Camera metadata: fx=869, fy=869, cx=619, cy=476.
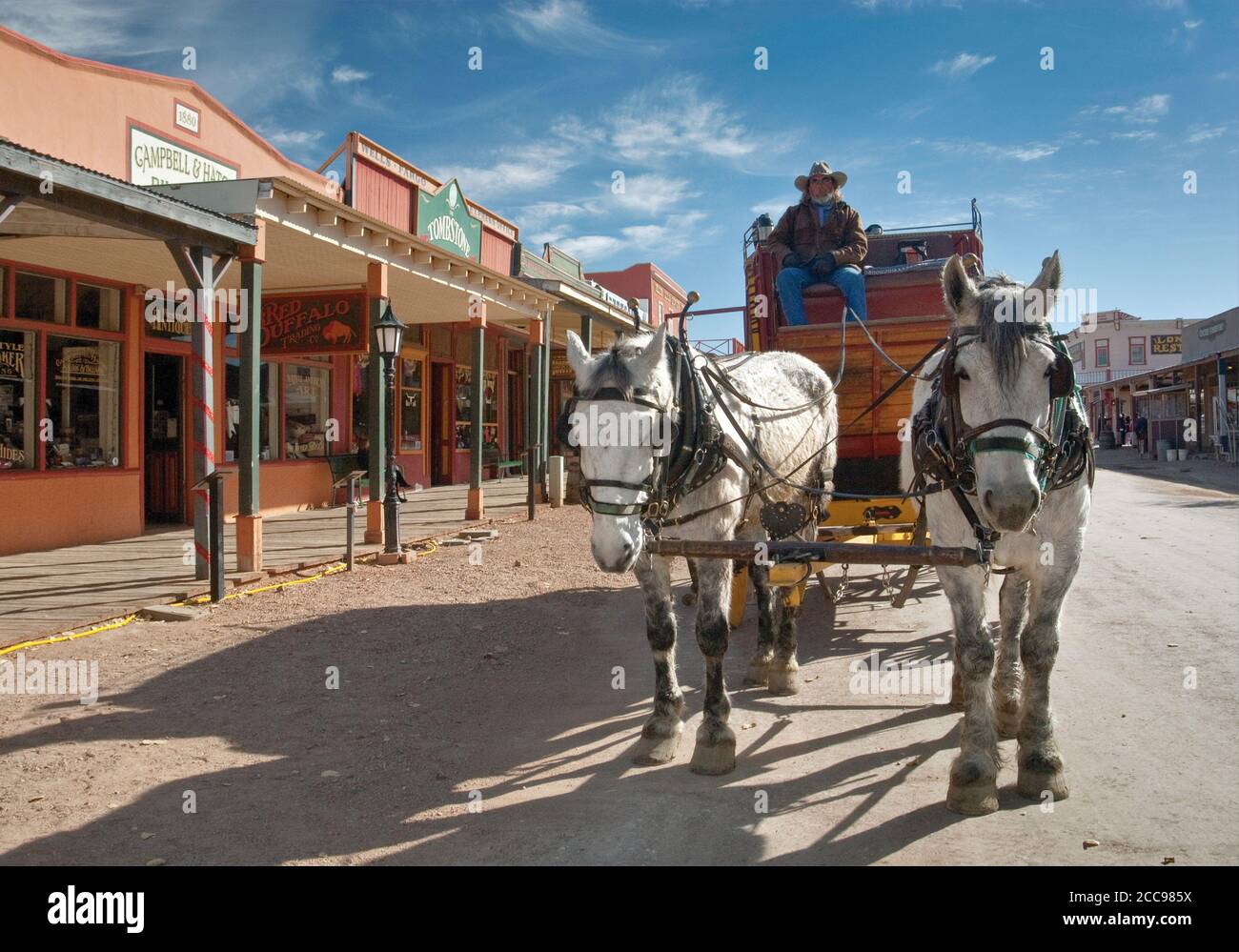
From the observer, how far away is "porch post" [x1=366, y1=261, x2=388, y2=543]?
10.9 metres

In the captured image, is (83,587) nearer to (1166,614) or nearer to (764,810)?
(764,810)

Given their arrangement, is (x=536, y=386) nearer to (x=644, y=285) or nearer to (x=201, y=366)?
(x=201, y=366)

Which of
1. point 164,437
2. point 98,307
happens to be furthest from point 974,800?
point 164,437

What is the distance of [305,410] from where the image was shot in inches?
593

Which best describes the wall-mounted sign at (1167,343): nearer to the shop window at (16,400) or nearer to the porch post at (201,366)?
the porch post at (201,366)

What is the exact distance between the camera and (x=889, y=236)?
31.7 feet

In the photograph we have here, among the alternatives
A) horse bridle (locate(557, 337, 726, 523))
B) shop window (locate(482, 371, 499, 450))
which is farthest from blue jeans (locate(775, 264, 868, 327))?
shop window (locate(482, 371, 499, 450))

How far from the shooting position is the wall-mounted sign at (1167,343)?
60.9 metres

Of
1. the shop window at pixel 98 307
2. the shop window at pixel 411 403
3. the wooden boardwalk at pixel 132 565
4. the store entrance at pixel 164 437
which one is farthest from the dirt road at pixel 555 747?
the shop window at pixel 411 403

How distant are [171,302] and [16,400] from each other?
2521mm

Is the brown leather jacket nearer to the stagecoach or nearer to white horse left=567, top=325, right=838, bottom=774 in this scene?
the stagecoach

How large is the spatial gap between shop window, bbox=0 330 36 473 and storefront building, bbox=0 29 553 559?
0.02 meters

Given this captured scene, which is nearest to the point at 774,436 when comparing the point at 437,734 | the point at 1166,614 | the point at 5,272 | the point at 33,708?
the point at 437,734
